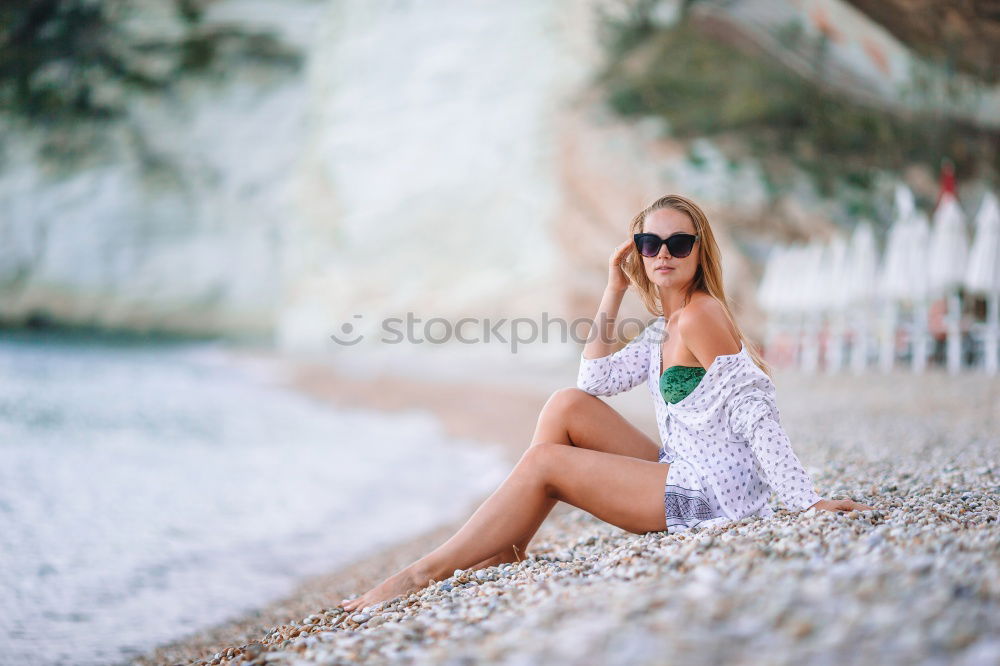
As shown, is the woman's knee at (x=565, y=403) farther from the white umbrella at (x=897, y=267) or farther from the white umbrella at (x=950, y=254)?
the white umbrella at (x=897, y=267)

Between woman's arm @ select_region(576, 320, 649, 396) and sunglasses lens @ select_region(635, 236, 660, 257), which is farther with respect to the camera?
woman's arm @ select_region(576, 320, 649, 396)

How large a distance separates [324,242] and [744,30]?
11.4 meters

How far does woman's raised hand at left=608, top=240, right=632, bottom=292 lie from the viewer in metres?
2.04

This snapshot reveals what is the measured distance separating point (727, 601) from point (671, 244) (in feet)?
3.41

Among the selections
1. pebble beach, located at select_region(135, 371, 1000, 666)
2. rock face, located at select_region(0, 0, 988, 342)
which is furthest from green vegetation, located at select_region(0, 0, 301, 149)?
pebble beach, located at select_region(135, 371, 1000, 666)

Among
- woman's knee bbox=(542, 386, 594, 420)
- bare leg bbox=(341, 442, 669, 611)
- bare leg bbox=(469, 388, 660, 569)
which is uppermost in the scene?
woman's knee bbox=(542, 386, 594, 420)

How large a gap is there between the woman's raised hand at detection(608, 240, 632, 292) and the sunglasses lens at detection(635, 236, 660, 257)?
11cm

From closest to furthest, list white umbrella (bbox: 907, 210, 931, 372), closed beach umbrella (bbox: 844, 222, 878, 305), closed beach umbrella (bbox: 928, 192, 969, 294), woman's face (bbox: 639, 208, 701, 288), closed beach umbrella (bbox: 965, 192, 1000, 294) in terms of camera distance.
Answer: woman's face (bbox: 639, 208, 701, 288) → closed beach umbrella (bbox: 965, 192, 1000, 294) → closed beach umbrella (bbox: 928, 192, 969, 294) → white umbrella (bbox: 907, 210, 931, 372) → closed beach umbrella (bbox: 844, 222, 878, 305)

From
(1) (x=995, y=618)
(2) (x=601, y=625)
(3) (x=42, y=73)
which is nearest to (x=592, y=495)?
(2) (x=601, y=625)

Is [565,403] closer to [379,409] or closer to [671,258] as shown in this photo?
[671,258]

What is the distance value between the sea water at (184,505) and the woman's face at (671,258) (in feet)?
6.72

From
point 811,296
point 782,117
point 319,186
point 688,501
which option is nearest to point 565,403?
point 688,501

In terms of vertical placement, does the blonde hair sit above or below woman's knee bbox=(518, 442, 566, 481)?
above

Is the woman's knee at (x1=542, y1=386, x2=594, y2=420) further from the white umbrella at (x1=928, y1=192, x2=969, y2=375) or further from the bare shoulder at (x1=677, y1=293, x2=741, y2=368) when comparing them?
the white umbrella at (x1=928, y1=192, x2=969, y2=375)
